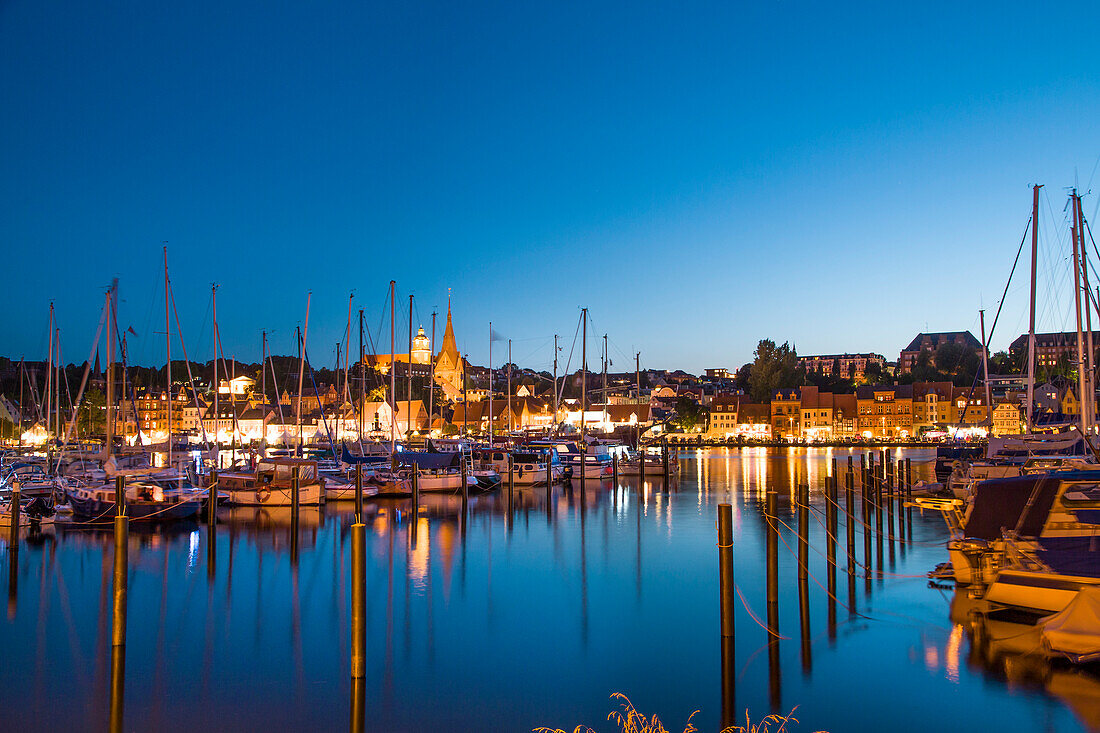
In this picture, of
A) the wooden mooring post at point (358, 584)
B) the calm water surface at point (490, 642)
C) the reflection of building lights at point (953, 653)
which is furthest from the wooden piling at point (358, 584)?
the reflection of building lights at point (953, 653)

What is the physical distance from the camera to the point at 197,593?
20.7 m

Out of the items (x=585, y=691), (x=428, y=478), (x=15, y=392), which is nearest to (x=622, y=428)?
(x=428, y=478)

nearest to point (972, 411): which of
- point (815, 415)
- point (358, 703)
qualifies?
point (815, 415)

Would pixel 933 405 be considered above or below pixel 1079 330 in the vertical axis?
below

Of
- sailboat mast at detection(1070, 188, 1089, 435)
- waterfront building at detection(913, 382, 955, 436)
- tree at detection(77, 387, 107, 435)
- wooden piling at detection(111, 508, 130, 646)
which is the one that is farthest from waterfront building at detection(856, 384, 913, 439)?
wooden piling at detection(111, 508, 130, 646)

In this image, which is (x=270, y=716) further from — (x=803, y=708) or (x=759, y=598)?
(x=759, y=598)

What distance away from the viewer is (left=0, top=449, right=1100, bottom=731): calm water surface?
12469mm

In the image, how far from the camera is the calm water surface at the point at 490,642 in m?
12.5

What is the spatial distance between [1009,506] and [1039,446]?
2364cm

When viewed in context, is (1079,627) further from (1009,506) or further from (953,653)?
(1009,506)

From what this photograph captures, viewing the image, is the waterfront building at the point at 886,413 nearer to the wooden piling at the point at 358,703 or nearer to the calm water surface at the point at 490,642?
the calm water surface at the point at 490,642

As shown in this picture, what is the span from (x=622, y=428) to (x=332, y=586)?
6564cm

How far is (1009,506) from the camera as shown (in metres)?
17.1

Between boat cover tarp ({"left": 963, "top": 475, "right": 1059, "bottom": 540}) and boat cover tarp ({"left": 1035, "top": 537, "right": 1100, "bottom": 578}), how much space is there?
61 centimetres
